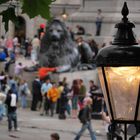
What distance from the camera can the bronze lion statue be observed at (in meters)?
26.9

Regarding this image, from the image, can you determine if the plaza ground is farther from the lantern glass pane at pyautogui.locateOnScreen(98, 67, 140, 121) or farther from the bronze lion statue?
the lantern glass pane at pyautogui.locateOnScreen(98, 67, 140, 121)

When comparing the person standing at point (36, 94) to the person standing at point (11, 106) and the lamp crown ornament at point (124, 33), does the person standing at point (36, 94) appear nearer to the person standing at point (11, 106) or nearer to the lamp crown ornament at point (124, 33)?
the person standing at point (11, 106)

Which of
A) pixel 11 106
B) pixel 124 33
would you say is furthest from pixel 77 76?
pixel 124 33

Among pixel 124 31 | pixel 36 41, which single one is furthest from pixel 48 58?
pixel 124 31

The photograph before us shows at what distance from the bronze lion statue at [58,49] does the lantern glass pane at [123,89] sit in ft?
71.8

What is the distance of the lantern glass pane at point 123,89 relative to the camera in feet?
15.8

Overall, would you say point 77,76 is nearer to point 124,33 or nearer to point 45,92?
point 45,92

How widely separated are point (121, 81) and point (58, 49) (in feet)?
73.8

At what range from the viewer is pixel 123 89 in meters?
4.84

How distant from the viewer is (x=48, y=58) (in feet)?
90.1

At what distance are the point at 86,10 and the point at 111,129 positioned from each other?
32310 millimetres

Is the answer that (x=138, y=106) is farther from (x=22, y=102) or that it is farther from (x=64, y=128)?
(x=22, y=102)

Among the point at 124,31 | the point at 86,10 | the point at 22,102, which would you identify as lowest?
the point at 22,102

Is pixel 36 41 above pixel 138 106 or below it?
below
